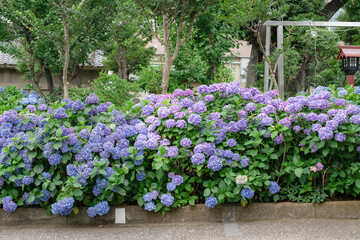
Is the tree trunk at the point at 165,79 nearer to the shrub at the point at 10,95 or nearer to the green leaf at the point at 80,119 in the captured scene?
the shrub at the point at 10,95

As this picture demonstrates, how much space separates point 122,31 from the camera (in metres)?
12.2

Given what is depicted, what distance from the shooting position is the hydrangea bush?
11.2ft

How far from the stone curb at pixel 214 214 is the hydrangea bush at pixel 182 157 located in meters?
0.09

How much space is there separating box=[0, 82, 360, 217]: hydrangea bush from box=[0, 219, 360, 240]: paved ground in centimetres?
19

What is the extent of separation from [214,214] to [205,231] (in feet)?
0.87

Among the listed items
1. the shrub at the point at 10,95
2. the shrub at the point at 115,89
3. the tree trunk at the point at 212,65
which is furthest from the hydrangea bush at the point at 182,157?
the tree trunk at the point at 212,65

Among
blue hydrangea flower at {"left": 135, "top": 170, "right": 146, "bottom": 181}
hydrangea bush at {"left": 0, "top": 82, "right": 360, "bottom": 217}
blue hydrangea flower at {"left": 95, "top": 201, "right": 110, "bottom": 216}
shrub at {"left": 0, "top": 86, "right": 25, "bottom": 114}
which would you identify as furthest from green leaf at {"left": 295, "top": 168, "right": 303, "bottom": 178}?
shrub at {"left": 0, "top": 86, "right": 25, "bottom": 114}

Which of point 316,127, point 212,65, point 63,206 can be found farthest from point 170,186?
point 212,65

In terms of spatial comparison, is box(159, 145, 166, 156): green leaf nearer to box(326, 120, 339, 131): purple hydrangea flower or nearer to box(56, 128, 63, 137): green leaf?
box(56, 128, 63, 137): green leaf

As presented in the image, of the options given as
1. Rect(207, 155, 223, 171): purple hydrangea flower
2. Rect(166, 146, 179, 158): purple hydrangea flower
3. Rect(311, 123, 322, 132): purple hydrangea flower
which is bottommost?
Rect(207, 155, 223, 171): purple hydrangea flower

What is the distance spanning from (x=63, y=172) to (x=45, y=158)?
8.4 inches

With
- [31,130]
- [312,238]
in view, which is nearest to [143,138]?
[31,130]

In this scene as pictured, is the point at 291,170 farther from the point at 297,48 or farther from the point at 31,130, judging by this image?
the point at 297,48

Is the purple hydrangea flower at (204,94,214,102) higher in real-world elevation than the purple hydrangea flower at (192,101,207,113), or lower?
higher
